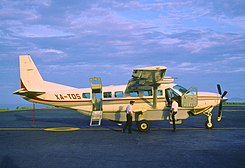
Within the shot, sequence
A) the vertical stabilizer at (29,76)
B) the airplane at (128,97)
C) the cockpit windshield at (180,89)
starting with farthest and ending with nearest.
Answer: the vertical stabilizer at (29,76) < the cockpit windshield at (180,89) < the airplane at (128,97)

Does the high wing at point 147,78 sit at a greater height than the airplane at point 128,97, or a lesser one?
greater

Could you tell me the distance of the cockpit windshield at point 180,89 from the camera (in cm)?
1909

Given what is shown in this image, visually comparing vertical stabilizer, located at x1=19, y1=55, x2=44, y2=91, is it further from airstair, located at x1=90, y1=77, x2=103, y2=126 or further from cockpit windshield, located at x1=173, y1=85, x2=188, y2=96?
cockpit windshield, located at x1=173, y1=85, x2=188, y2=96

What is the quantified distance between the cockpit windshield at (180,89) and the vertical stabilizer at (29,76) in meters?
9.60

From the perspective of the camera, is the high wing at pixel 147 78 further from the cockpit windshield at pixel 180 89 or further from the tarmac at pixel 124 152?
the tarmac at pixel 124 152

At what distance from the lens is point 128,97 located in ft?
64.8

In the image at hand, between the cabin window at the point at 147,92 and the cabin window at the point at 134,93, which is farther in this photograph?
the cabin window at the point at 134,93

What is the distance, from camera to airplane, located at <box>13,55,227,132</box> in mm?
18609

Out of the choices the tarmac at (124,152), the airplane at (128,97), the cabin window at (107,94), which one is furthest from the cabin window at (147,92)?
the tarmac at (124,152)

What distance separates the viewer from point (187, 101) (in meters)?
18.8

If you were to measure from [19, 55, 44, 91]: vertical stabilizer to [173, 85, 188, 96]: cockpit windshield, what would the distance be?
31.5 feet

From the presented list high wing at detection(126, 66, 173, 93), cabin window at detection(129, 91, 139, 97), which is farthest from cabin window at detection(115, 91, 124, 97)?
cabin window at detection(129, 91, 139, 97)

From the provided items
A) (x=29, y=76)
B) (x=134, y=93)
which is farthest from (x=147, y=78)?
(x=29, y=76)

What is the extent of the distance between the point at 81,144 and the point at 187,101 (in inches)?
326
